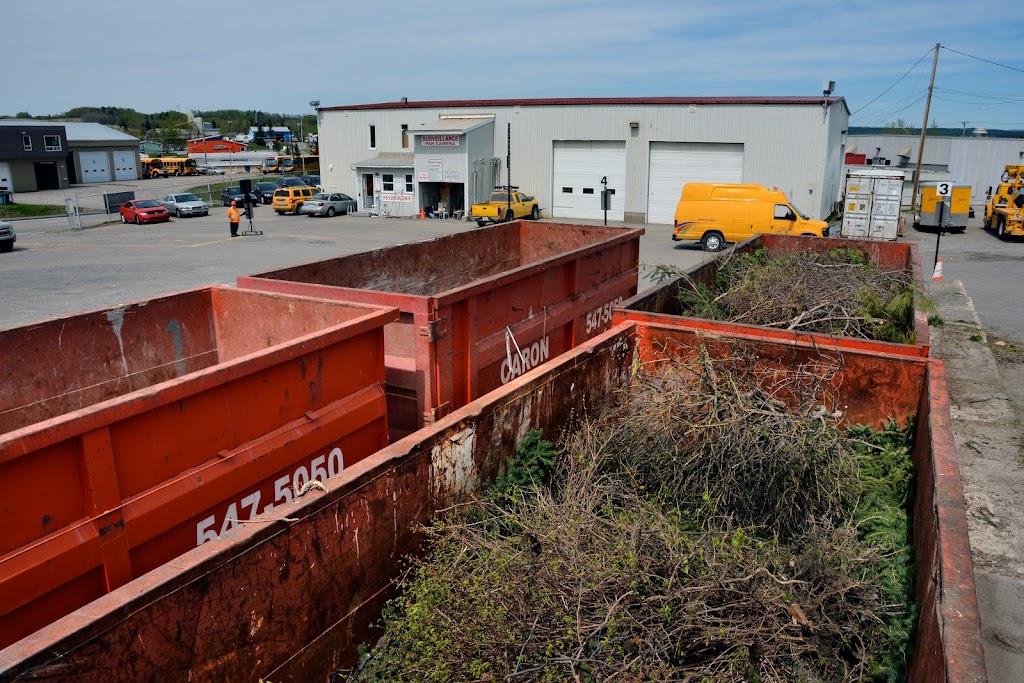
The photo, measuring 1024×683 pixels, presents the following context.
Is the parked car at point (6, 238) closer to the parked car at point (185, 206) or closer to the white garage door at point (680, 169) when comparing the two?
the parked car at point (185, 206)

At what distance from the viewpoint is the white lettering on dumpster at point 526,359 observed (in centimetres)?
654

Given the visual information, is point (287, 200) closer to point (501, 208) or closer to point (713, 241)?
point (501, 208)

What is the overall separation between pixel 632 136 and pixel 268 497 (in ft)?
105

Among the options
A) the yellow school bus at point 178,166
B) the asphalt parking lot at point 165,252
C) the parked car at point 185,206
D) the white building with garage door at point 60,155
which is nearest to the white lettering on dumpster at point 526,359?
the asphalt parking lot at point 165,252

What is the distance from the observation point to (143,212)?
3350 cm

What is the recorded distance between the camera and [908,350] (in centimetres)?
561

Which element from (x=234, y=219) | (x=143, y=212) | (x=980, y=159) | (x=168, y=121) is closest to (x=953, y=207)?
(x=980, y=159)

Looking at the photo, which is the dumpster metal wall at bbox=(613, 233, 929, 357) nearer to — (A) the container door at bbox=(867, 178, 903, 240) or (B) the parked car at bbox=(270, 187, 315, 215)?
(A) the container door at bbox=(867, 178, 903, 240)

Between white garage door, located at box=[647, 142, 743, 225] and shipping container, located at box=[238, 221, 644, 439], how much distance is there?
23908 mm

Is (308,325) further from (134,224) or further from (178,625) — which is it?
(134,224)

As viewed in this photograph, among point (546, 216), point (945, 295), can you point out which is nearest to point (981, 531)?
point (945, 295)

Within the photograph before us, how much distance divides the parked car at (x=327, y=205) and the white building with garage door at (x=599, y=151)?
854 millimetres

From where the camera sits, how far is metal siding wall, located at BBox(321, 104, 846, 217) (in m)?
30.7

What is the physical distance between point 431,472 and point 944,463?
2.71 m
